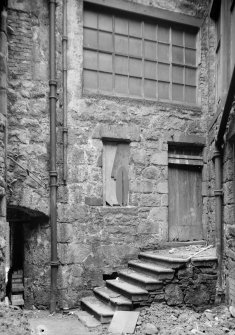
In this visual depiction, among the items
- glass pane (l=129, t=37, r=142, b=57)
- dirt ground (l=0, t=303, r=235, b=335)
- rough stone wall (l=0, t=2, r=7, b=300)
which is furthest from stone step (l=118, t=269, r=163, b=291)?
glass pane (l=129, t=37, r=142, b=57)

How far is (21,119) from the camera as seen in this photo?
663cm

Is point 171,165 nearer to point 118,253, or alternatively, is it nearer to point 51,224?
point 118,253

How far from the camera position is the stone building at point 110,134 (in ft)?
21.6

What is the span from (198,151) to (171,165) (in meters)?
0.65

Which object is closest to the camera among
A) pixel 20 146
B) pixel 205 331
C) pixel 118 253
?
pixel 205 331

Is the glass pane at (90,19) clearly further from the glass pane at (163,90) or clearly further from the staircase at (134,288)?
the staircase at (134,288)

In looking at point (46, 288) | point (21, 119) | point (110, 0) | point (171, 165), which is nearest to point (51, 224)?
point (46, 288)

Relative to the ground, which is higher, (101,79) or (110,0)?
(110,0)

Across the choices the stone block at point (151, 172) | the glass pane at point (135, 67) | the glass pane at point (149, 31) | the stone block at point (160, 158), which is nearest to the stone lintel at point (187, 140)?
the stone block at point (160, 158)

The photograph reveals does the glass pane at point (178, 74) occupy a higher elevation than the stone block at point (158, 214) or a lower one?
higher

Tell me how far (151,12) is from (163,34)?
0.48 metres

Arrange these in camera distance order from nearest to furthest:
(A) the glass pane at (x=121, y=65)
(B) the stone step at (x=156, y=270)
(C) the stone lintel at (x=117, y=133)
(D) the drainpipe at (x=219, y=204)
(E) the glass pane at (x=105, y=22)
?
(B) the stone step at (x=156, y=270)
(D) the drainpipe at (x=219, y=204)
(C) the stone lintel at (x=117, y=133)
(E) the glass pane at (x=105, y=22)
(A) the glass pane at (x=121, y=65)

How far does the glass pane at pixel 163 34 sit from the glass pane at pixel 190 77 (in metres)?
0.73

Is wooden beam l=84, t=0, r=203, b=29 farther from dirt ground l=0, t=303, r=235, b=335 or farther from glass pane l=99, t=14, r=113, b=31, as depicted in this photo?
dirt ground l=0, t=303, r=235, b=335
